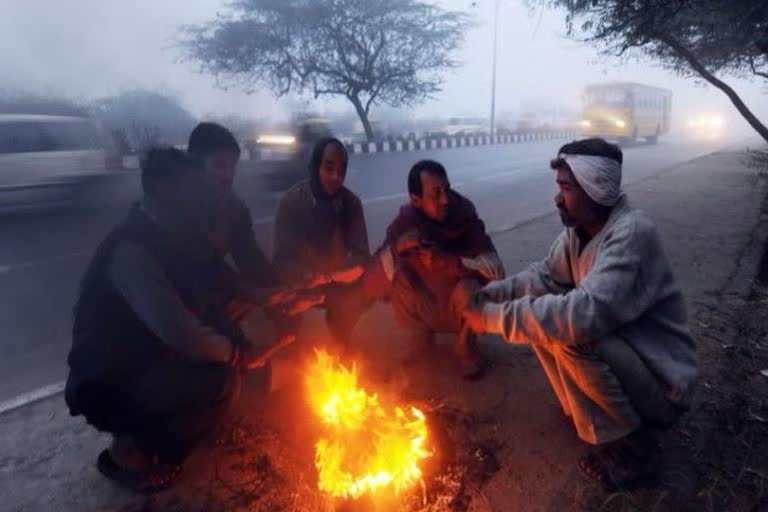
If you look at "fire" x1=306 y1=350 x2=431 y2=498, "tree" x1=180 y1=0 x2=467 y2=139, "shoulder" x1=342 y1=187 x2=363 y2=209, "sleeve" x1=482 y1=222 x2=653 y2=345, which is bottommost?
"fire" x1=306 y1=350 x2=431 y2=498

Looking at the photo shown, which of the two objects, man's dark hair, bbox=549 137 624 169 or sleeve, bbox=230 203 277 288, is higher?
man's dark hair, bbox=549 137 624 169

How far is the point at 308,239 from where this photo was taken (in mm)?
3863

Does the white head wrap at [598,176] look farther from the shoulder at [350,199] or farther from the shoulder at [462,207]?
the shoulder at [350,199]

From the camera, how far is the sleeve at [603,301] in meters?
2.13

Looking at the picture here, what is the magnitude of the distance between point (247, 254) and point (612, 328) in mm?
2761

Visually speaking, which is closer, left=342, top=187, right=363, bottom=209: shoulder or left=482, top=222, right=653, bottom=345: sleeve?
left=482, top=222, right=653, bottom=345: sleeve

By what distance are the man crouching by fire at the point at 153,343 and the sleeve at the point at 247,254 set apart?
1.21 m

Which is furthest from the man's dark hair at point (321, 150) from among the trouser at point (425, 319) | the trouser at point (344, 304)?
the trouser at point (425, 319)

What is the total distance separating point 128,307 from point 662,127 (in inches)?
1460

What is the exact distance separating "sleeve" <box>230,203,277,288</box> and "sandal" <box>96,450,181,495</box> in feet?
5.28

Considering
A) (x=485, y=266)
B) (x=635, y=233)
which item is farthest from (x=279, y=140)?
(x=635, y=233)

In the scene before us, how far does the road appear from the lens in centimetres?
411

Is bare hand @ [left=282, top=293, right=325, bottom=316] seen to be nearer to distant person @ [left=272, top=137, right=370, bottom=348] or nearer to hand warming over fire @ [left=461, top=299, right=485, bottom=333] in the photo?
distant person @ [left=272, top=137, right=370, bottom=348]

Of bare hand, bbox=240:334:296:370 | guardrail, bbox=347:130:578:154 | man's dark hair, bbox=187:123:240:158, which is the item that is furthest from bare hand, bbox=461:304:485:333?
guardrail, bbox=347:130:578:154
